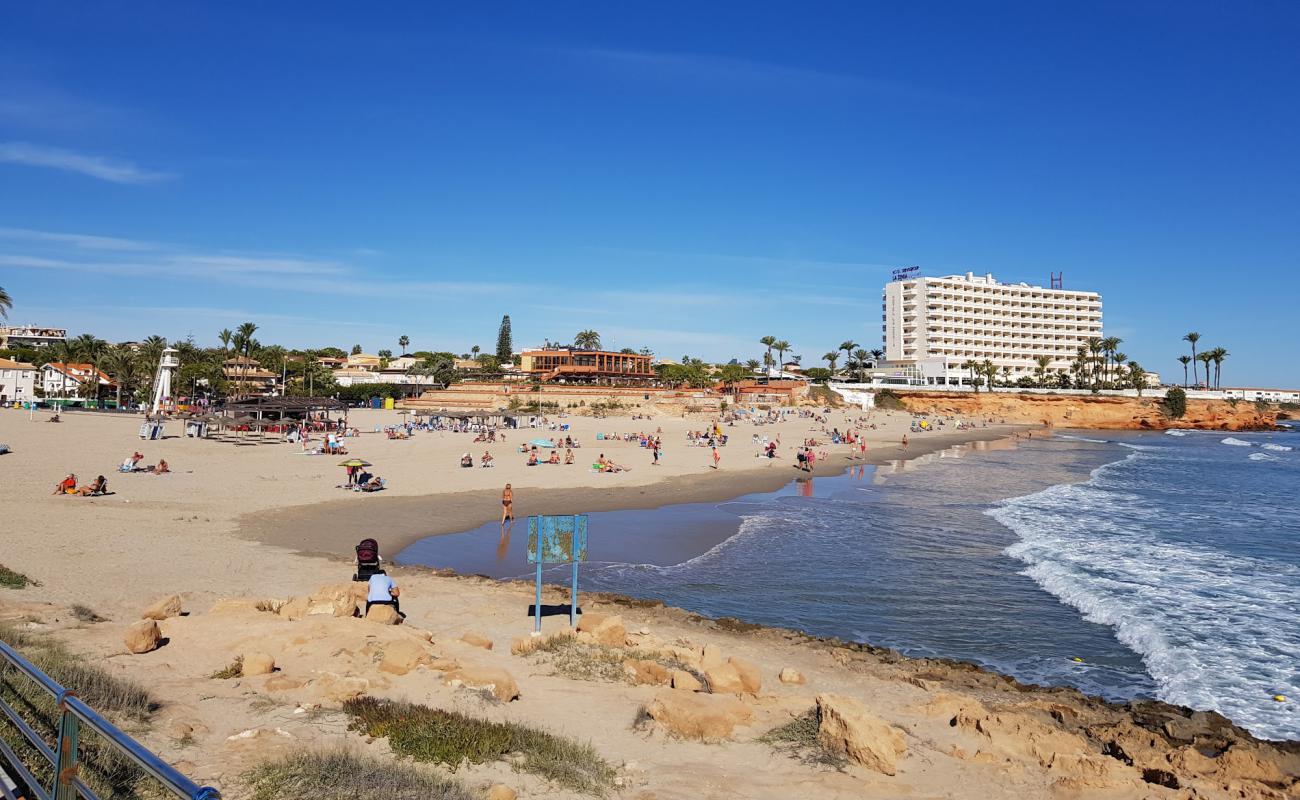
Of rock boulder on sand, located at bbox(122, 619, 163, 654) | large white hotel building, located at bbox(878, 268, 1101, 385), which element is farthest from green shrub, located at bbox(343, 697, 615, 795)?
large white hotel building, located at bbox(878, 268, 1101, 385)

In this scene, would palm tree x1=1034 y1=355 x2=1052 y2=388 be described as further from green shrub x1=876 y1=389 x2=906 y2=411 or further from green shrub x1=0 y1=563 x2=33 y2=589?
green shrub x1=0 y1=563 x2=33 y2=589

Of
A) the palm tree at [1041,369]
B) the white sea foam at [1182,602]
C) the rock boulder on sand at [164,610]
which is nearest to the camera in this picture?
the rock boulder on sand at [164,610]

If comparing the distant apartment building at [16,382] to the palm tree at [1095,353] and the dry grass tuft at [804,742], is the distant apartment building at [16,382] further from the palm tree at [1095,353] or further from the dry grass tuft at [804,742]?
the palm tree at [1095,353]

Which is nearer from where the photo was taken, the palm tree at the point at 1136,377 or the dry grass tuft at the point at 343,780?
the dry grass tuft at the point at 343,780

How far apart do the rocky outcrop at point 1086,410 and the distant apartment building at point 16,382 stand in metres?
105

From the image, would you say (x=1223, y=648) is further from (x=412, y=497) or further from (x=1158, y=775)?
(x=412, y=497)

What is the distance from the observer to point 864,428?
7488 centimetres

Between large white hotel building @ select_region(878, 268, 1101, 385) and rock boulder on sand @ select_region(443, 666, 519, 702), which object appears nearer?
rock boulder on sand @ select_region(443, 666, 519, 702)

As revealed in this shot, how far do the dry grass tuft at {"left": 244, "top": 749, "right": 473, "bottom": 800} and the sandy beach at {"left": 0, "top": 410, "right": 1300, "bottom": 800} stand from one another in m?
0.23

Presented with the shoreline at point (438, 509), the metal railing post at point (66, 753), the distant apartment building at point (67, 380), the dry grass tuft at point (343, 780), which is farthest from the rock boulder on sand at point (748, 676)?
the distant apartment building at point (67, 380)

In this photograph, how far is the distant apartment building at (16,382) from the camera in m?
85.6

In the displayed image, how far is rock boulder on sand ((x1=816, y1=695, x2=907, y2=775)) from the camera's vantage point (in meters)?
7.04

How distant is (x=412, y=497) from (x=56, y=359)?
98369 mm

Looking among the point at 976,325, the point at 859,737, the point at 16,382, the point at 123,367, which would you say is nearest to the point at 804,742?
the point at 859,737
